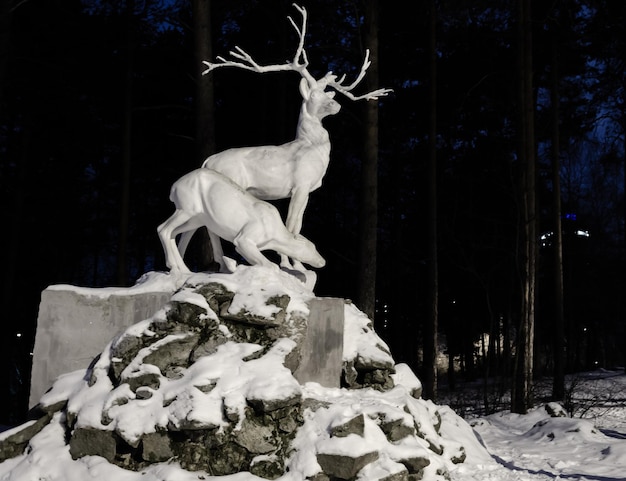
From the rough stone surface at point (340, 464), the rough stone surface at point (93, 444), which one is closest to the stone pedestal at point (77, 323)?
the rough stone surface at point (93, 444)

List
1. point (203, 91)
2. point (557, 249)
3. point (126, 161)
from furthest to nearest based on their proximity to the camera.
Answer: point (557, 249), point (126, 161), point (203, 91)

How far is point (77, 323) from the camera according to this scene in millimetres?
6414

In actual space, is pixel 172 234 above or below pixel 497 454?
above

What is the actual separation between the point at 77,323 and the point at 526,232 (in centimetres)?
796

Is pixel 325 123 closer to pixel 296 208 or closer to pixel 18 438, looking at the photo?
pixel 296 208

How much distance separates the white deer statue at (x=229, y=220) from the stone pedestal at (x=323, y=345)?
62cm

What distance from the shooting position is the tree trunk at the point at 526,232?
37.5 ft

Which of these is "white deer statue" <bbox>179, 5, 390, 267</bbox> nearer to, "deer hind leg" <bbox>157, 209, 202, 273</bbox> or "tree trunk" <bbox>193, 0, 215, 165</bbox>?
"deer hind leg" <bbox>157, 209, 202, 273</bbox>

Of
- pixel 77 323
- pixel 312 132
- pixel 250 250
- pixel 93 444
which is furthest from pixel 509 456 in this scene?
pixel 77 323

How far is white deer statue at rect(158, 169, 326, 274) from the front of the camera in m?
6.62

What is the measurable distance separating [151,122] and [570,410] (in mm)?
11157

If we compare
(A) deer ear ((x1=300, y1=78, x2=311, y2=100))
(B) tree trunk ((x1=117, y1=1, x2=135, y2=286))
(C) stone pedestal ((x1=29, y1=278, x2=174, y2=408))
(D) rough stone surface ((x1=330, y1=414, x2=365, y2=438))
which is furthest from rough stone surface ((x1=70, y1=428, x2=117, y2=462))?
(B) tree trunk ((x1=117, y1=1, x2=135, y2=286))

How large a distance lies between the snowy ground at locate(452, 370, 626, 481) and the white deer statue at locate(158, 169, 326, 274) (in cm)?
268

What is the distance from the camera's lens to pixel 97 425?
538 cm
